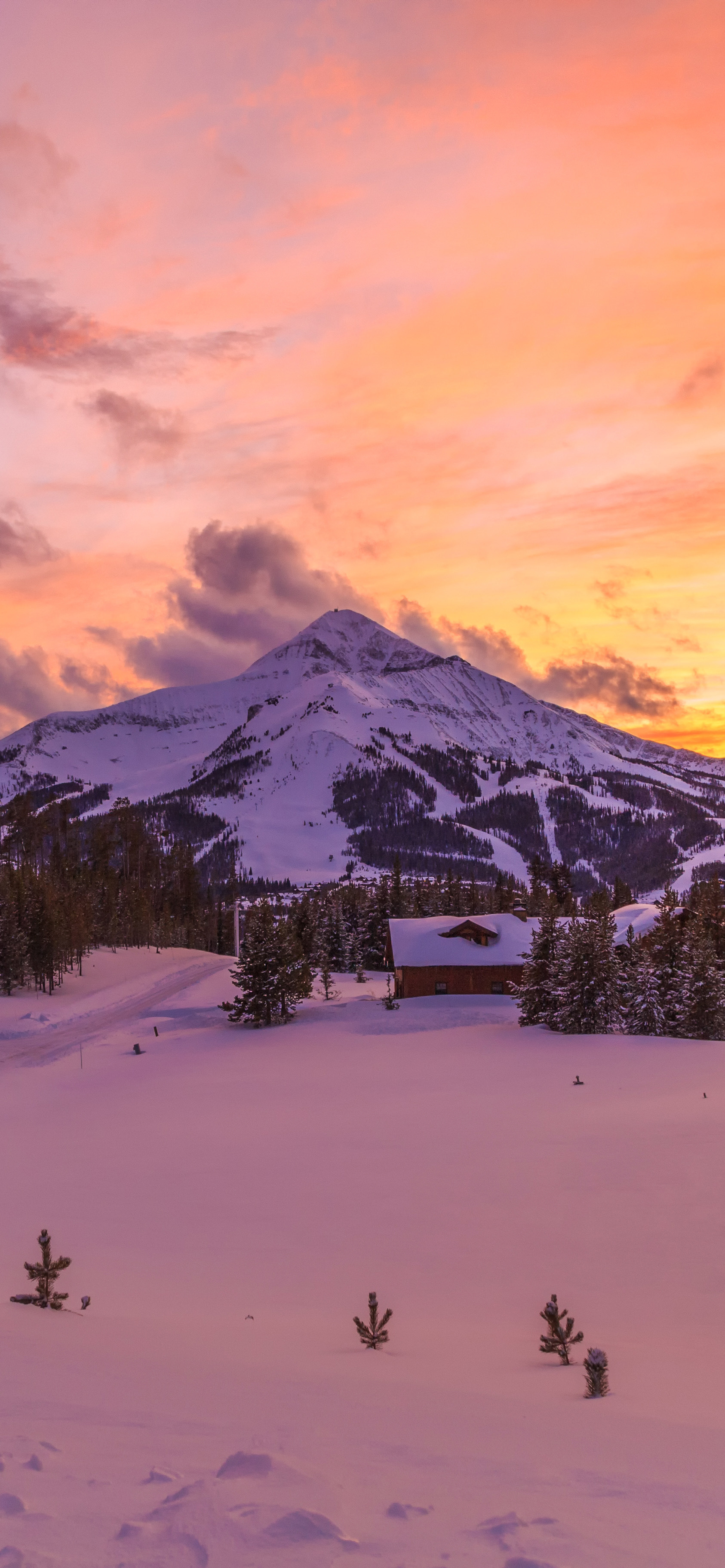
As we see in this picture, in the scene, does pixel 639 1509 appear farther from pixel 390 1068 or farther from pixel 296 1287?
pixel 390 1068

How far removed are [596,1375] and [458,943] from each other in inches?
2172

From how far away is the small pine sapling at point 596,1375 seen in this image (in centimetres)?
845

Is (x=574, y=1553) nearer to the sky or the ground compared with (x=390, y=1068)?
nearer to the sky

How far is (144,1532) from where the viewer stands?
15.7ft

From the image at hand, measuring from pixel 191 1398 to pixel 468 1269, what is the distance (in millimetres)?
7638

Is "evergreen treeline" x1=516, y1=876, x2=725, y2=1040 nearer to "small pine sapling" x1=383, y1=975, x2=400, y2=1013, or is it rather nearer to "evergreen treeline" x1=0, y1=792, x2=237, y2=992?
"small pine sapling" x1=383, y1=975, x2=400, y2=1013

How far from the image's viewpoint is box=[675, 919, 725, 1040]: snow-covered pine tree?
140 feet

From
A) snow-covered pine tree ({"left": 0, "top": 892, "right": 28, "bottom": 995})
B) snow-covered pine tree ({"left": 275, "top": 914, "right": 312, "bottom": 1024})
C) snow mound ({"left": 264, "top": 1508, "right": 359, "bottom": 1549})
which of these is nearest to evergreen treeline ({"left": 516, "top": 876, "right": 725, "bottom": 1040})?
snow-covered pine tree ({"left": 275, "top": 914, "right": 312, "bottom": 1024})

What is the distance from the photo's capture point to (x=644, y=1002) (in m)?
44.1

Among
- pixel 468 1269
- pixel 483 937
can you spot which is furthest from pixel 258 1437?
pixel 483 937

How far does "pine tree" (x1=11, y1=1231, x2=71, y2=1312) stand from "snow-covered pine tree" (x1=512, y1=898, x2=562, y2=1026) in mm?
37310

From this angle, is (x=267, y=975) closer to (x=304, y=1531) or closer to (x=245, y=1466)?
(x=245, y=1466)

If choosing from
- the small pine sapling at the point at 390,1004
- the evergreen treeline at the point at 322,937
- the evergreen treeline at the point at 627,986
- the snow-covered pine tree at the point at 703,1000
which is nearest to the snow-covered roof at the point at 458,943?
the small pine sapling at the point at 390,1004

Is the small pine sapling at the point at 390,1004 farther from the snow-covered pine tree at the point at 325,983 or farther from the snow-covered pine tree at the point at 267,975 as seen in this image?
the snow-covered pine tree at the point at 325,983
